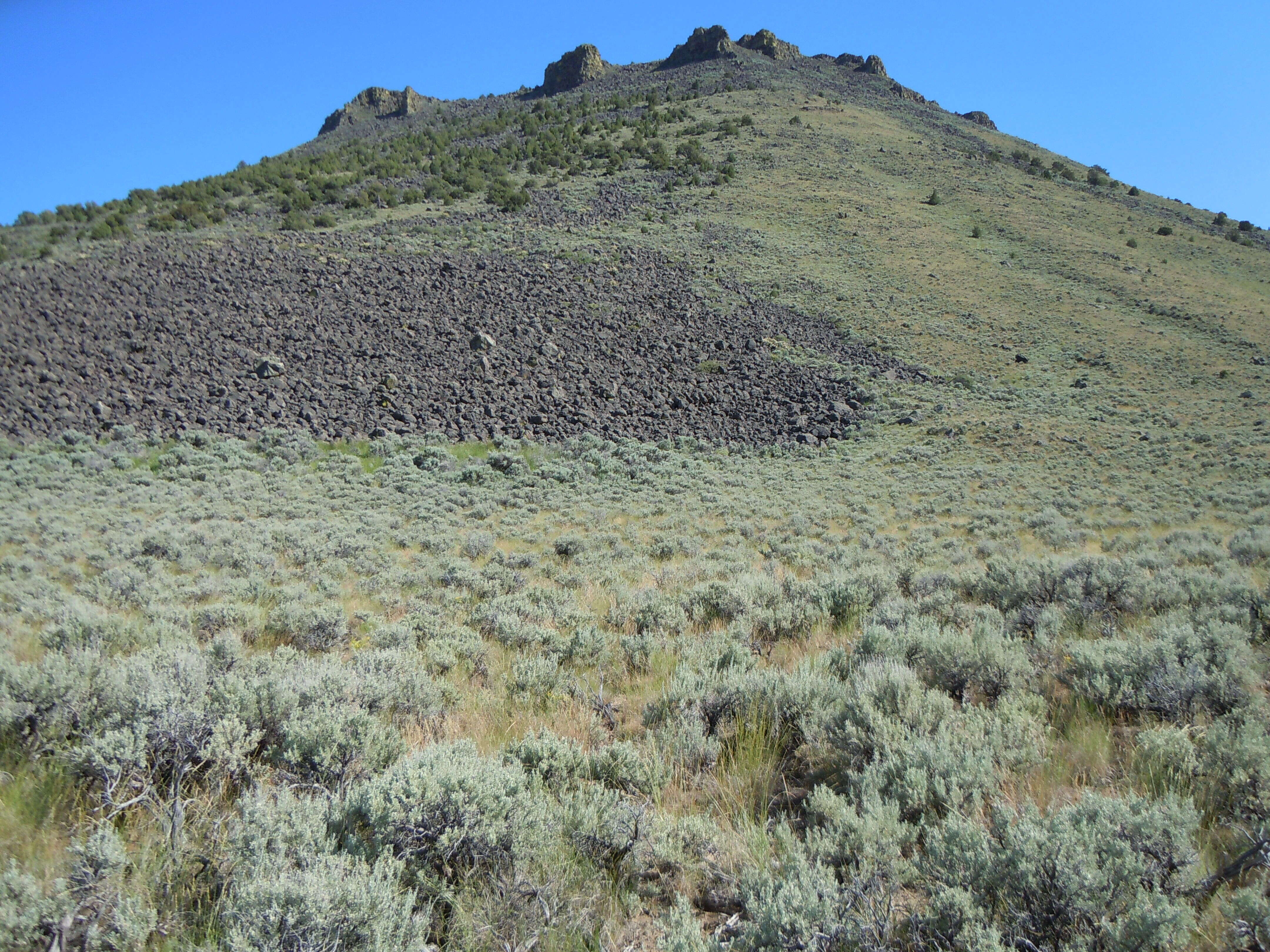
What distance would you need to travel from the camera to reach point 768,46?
74.9 metres

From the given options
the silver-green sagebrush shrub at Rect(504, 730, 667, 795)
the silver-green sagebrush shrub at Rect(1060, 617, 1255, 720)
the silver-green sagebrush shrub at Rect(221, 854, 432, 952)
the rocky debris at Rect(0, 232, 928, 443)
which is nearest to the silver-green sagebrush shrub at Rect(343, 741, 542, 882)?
the silver-green sagebrush shrub at Rect(221, 854, 432, 952)

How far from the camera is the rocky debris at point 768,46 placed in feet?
246

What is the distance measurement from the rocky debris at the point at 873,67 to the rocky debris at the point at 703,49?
60.9 ft

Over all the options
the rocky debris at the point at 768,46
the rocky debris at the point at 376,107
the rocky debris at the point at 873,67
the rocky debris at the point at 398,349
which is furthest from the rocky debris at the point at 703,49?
the rocky debris at the point at 398,349

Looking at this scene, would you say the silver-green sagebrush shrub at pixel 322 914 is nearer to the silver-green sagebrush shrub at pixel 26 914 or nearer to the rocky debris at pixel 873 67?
the silver-green sagebrush shrub at pixel 26 914

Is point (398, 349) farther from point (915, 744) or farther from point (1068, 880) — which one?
point (1068, 880)

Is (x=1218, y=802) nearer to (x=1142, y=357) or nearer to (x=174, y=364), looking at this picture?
(x=174, y=364)

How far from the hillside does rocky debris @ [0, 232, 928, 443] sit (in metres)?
0.17

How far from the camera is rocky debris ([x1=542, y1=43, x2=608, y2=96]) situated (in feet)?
226

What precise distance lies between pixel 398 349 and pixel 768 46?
261 ft

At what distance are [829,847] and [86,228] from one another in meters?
35.6

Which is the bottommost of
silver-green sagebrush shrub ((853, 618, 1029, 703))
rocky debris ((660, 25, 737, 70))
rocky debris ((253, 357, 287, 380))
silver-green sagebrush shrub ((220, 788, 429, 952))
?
silver-green sagebrush shrub ((220, 788, 429, 952))

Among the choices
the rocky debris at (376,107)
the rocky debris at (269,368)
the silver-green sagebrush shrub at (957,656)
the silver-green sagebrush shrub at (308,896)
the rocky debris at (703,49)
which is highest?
the rocky debris at (703,49)

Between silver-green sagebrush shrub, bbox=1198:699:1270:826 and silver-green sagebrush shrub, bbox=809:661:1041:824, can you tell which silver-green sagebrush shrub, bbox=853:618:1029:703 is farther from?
silver-green sagebrush shrub, bbox=1198:699:1270:826
